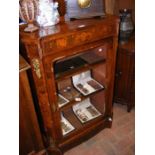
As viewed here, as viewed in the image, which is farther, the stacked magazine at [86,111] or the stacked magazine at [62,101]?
the stacked magazine at [86,111]

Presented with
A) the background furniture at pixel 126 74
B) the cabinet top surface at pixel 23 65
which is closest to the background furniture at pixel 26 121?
the cabinet top surface at pixel 23 65

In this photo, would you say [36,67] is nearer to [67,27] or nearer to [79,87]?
[67,27]

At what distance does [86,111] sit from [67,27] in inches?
38.0

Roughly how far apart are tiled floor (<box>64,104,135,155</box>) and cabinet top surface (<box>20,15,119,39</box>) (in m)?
1.10

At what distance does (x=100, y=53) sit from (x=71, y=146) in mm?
857

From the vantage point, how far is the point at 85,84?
178 centimetres

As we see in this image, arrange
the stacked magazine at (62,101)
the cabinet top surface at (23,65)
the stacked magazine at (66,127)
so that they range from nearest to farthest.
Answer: the cabinet top surface at (23,65), the stacked magazine at (62,101), the stacked magazine at (66,127)

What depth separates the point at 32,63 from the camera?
1176mm

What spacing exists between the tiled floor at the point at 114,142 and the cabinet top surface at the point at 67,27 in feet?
3.59

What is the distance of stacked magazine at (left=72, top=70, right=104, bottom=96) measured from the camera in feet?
5.62

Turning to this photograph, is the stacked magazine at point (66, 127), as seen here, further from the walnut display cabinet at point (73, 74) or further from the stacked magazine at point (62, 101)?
the stacked magazine at point (62, 101)

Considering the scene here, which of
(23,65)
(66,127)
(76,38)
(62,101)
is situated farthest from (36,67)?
(66,127)

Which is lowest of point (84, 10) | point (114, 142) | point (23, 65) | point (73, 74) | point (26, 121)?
point (114, 142)

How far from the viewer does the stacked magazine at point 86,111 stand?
72.1 inches
